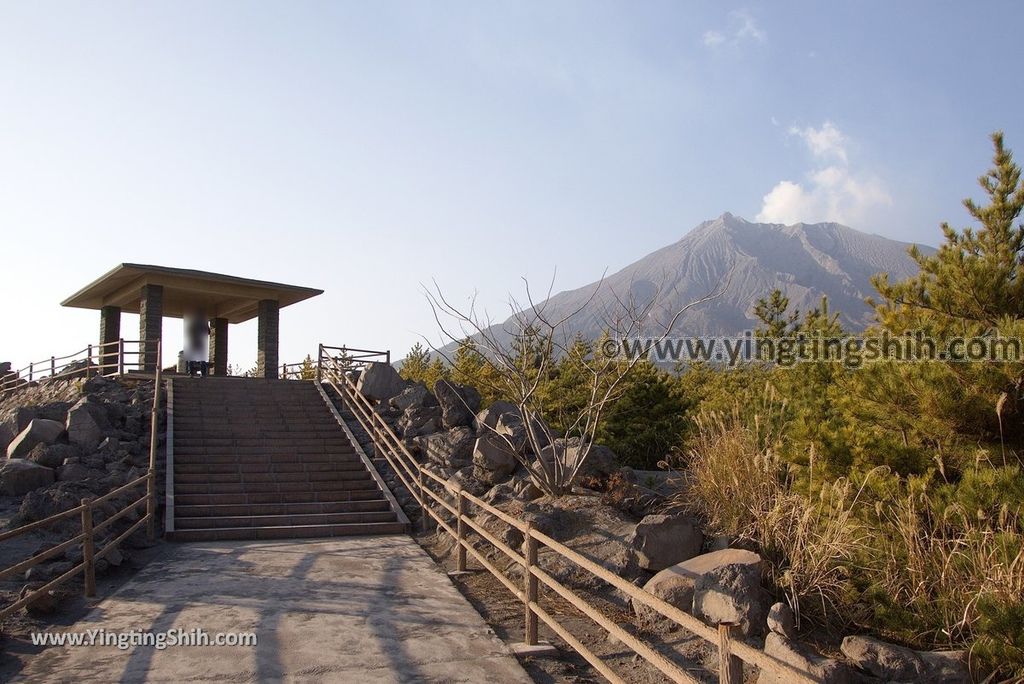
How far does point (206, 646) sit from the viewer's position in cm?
539

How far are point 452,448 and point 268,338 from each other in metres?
13.2

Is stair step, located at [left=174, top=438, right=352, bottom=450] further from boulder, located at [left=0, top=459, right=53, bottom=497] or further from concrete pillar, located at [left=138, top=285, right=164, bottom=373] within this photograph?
concrete pillar, located at [left=138, top=285, right=164, bottom=373]

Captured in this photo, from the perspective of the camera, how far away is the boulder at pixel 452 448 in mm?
11742

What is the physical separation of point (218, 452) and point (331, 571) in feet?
20.1

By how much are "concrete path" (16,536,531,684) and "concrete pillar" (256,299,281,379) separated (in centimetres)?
1492

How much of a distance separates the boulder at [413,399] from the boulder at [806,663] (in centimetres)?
1070

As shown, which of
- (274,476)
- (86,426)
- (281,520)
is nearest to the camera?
(281,520)

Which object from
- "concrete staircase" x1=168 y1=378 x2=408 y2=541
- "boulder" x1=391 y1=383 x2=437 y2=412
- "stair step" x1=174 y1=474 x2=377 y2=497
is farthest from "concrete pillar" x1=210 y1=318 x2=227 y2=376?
"stair step" x1=174 y1=474 x2=377 y2=497

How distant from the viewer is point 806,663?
13.6 ft

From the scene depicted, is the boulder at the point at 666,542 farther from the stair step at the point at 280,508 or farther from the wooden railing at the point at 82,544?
the stair step at the point at 280,508

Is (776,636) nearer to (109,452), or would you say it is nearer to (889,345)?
(889,345)

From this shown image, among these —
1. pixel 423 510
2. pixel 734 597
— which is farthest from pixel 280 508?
pixel 734 597

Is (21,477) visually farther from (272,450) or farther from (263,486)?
(272,450)

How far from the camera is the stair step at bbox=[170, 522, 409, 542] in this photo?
32.8 ft
